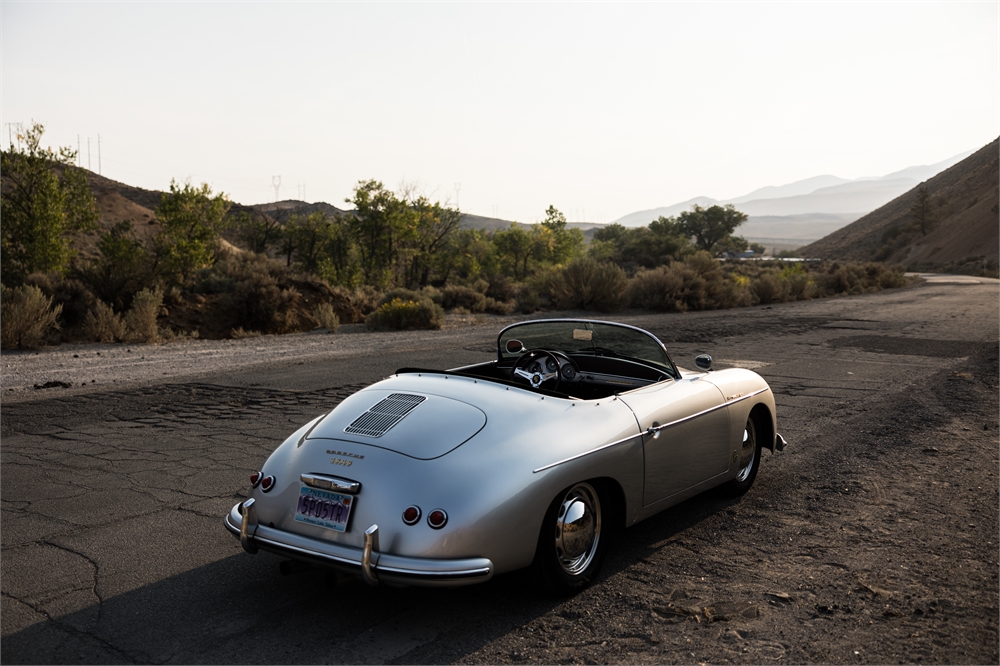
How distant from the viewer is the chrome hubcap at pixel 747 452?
588 cm

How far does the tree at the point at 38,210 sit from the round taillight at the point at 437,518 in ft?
76.0

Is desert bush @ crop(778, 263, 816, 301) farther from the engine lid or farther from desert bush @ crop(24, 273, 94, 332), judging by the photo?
the engine lid

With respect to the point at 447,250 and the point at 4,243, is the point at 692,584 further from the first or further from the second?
the point at 447,250

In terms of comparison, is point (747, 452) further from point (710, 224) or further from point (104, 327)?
point (710, 224)

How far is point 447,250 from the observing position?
53.4 meters

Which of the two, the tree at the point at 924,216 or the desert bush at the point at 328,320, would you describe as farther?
the tree at the point at 924,216

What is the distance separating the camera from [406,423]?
4059 mm

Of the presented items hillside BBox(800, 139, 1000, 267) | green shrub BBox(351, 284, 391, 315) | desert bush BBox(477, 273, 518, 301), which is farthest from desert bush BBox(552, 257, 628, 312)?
hillside BBox(800, 139, 1000, 267)

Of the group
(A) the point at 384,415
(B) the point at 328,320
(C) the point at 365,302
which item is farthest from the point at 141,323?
(A) the point at 384,415

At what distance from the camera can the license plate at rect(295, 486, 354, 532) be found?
12.2 feet

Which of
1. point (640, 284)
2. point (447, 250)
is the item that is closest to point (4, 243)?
point (640, 284)

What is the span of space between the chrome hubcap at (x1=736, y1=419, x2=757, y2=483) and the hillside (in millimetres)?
75975

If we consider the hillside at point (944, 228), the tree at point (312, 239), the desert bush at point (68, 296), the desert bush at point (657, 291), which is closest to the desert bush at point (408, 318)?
the desert bush at point (68, 296)

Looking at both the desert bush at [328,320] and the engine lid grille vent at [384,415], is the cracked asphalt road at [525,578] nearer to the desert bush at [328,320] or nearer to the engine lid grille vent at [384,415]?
the engine lid grille vent at [384,415]
